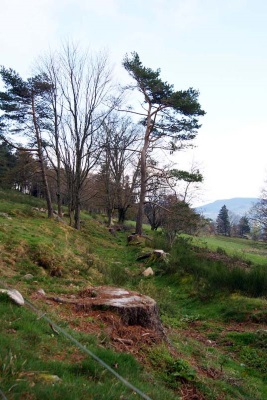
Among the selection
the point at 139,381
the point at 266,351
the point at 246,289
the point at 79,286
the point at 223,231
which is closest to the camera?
the point at 139,381

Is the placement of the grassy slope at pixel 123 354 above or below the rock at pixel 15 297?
below

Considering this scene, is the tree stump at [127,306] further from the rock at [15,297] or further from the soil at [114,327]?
the rock at [15,297]

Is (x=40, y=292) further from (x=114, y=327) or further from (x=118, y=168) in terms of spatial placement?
(x=118, y=168)

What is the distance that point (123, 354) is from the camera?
4344 millimetres

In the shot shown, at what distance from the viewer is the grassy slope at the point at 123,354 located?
3283 mm

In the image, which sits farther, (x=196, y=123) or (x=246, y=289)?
(x=196, y=123)

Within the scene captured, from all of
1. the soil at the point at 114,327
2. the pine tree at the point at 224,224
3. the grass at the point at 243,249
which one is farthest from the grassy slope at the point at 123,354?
the pine tree at the point at 224,224

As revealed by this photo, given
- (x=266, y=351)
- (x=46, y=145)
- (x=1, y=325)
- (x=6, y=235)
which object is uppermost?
(x=46, y=145)

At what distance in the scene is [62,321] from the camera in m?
5.09

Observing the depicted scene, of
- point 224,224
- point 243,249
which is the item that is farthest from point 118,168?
point 224,224

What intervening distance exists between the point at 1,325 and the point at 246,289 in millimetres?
8322

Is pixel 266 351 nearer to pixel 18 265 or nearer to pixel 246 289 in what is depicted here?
pixel 246 289

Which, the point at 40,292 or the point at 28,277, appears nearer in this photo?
the point at 40,292

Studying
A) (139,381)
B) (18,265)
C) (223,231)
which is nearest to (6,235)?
(18,265)
